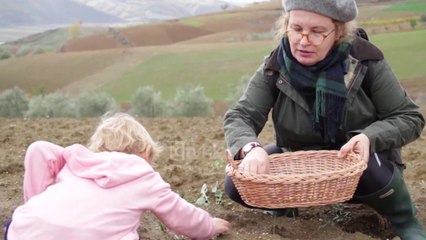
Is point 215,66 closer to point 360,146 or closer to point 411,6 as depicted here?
point 411,6

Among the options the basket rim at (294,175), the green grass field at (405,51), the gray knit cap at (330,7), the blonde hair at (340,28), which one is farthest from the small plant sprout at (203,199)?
the green grass field at (405,51)

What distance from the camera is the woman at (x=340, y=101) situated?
2.76 meters

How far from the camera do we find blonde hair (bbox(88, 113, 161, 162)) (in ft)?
8.20

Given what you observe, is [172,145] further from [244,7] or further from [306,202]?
[244,7]

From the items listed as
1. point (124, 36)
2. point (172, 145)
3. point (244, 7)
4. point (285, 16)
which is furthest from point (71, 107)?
point (244, 7)

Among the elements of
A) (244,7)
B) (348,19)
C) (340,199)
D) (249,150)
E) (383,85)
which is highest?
(348,19)

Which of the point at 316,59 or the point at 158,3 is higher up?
the point at 316,59

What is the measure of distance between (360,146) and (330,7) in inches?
26.1

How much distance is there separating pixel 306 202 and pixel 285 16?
0.93 meters

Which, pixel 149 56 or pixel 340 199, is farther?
pixel 149 56

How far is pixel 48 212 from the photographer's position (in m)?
2.22

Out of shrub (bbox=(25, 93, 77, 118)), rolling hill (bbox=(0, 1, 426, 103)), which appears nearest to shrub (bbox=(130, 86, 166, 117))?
shrub (bbox=(25, 93, 77, 118))

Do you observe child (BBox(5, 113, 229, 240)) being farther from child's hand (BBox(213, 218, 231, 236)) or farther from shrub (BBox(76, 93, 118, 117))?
shrub (BBox(76, 93, 118, 117))

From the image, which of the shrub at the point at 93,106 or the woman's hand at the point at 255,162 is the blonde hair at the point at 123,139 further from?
the shrub at the point at 93,106
